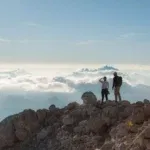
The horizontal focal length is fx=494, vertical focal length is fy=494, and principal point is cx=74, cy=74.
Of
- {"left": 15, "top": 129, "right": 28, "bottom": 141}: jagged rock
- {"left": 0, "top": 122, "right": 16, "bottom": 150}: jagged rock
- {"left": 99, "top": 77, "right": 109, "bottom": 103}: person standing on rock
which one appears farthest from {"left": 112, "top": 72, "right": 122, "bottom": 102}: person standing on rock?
{"left": 0, "top": 122, "right": 16, "bottom": 150}: jagged rock

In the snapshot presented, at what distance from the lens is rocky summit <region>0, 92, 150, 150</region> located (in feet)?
121

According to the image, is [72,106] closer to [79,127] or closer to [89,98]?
[89,98]

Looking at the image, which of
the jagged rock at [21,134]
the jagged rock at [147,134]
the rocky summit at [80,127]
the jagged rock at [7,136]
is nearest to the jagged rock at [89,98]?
the rocky summit at [80,127]

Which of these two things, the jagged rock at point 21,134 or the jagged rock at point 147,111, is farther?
the jagged rock at point 21,134

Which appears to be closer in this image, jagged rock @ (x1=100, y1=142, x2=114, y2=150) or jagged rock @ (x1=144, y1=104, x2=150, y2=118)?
jagged rock @ (x1=100, y1=142, x2=114, y2=150)

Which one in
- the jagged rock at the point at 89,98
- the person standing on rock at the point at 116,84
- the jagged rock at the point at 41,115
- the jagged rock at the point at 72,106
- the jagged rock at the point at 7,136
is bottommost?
the jagged rock at the point at 7,136

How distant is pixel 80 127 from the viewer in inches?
1660

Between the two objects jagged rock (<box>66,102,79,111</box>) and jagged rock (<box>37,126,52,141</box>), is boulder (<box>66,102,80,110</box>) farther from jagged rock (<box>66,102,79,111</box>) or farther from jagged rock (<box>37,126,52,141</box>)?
jagged rock (<box>37,126,52,141</box>)

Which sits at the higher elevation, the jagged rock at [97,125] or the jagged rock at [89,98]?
the jagged rock at [89,98]

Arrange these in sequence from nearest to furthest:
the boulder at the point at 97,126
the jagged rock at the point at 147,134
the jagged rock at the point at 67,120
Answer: the jagged rock at the point at 147,134
the boulder at the point at 97,126
the jagged rock at the point at 67,120

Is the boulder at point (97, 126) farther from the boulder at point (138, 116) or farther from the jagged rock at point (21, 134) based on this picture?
the jagged rock at point (21, 134)

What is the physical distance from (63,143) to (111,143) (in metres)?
6.32

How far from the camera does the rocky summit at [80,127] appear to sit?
121ft

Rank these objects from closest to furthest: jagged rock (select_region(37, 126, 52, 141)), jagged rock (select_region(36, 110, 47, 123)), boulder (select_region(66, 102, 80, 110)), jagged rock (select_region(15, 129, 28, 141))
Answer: jagged rock (select_region(37, 126, 52, 141))
jagged rock (select_region(15, 129, 28, 141))
jagged rock (select_region(36, 110, 47, 123))
boulder (select_region(66, 102, 80, 110))
